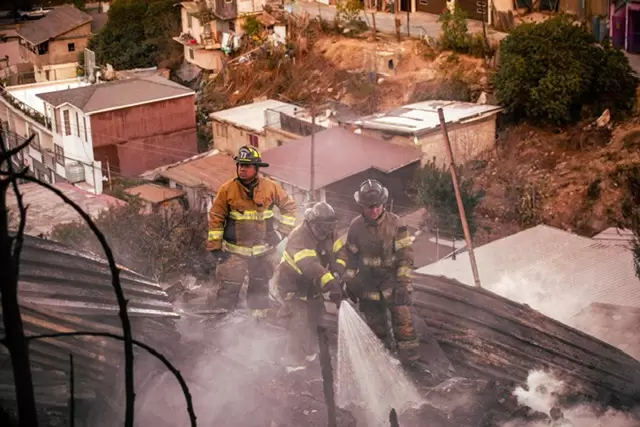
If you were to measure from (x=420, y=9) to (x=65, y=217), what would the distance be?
82.7ft

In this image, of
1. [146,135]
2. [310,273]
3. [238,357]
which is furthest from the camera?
[146,135]

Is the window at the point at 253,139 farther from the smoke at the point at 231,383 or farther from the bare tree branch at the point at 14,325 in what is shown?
the bare tree branch at the point at 14,325

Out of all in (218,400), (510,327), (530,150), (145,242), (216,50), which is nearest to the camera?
(218,400)

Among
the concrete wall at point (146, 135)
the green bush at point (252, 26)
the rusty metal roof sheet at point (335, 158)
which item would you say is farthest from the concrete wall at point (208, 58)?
the rusty metal roof sheet at point (335, 158)

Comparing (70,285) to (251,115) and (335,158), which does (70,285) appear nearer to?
(335,158)

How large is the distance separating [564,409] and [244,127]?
30888mm

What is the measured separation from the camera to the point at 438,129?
105 feet

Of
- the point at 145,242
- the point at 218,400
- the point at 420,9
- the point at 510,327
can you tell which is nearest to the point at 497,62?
the point at 420,9

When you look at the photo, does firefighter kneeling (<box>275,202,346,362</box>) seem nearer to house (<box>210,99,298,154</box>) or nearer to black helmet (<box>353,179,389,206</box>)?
black helmet (<box>353,179,389,206</box>)

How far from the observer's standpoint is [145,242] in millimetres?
20312

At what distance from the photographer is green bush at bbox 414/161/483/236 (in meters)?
27.0

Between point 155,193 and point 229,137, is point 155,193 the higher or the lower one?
the lower one

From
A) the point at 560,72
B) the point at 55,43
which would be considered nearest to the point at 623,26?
the point at 560,72

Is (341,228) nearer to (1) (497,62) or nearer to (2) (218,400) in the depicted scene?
(1) (497,62)
